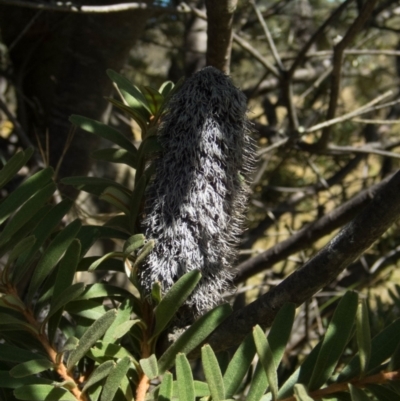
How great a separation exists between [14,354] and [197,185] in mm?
188

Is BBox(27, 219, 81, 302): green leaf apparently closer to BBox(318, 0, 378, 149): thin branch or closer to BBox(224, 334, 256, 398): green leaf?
BBox(224, 334, 256, 398): green leaf

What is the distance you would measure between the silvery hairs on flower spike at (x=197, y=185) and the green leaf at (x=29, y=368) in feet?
0.33

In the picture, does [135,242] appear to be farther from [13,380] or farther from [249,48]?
[249,48]

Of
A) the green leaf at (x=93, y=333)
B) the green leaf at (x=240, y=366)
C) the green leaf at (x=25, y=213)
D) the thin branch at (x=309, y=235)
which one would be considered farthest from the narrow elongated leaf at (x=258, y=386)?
the thin branch at (x=309, y=235)

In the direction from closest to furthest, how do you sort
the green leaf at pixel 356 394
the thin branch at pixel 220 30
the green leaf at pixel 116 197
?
the green leaf at pixel 356 394 → the green leaf at pixel 116 197 → the thin branch at pixel 220 30

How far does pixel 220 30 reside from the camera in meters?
0.73

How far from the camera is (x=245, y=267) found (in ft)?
3.15

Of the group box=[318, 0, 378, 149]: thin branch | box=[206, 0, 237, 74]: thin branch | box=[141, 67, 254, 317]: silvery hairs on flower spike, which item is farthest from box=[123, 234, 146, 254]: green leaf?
box=[318, 0, 378, 149]: thin branch

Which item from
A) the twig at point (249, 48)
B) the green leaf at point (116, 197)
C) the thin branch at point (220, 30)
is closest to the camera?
the green leaf at point (116, 197)

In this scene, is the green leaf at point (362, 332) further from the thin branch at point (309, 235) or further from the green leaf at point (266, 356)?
the thin branch at point (309, 235)

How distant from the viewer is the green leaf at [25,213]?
1.54ft

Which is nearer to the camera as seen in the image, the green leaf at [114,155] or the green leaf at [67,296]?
the green leaf at [67,296]

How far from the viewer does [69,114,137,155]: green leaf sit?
0.54m

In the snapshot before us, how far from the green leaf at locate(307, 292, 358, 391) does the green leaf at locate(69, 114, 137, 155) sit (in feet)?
0.77
